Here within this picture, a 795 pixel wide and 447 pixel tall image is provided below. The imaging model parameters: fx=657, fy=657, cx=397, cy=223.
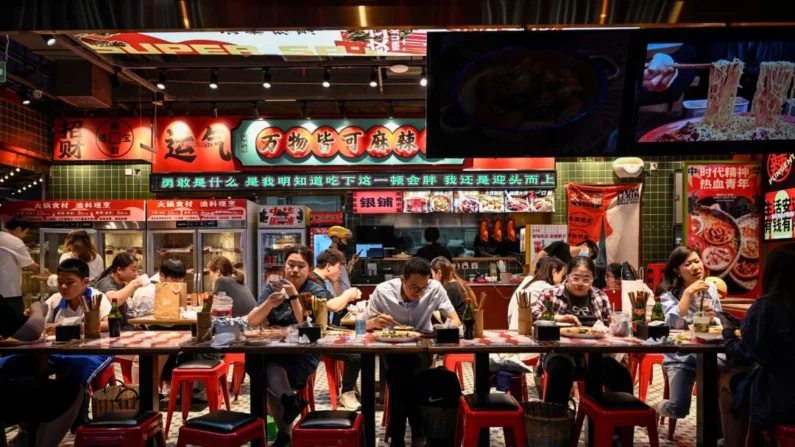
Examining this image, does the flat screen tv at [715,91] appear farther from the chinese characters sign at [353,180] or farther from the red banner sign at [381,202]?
the red banner sign at [381,202]

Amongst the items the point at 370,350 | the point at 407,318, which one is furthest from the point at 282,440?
the point at 407,318

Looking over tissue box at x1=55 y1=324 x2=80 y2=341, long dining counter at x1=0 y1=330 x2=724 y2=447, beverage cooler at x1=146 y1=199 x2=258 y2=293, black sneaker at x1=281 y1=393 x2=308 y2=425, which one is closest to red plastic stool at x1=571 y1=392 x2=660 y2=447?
long dining counter at x1=0 y1=330 x2=724 y2=447

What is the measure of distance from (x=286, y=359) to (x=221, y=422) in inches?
Result: 38.4

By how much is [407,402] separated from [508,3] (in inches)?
100

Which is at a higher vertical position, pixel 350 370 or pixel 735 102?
pixel 735 102

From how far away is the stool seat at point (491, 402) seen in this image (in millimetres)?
3666

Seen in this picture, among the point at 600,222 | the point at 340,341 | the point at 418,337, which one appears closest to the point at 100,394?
the point at 340,341

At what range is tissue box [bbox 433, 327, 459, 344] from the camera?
3943 millimetres

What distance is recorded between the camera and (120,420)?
11.6 ft

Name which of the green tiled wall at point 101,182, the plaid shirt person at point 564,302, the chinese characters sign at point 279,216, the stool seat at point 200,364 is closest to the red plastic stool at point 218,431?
the stool seat at point 200,364

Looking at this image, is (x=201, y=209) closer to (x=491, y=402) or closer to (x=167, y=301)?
(x=167, y=301)

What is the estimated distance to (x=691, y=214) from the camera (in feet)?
30.1

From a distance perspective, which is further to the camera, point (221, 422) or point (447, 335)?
point (447, 335)

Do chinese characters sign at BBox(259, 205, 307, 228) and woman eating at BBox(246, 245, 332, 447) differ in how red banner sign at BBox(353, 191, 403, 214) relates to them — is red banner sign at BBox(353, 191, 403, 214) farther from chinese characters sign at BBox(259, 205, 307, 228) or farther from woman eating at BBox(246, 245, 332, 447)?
woman eating at BBox(246, 245, 332, 447)
